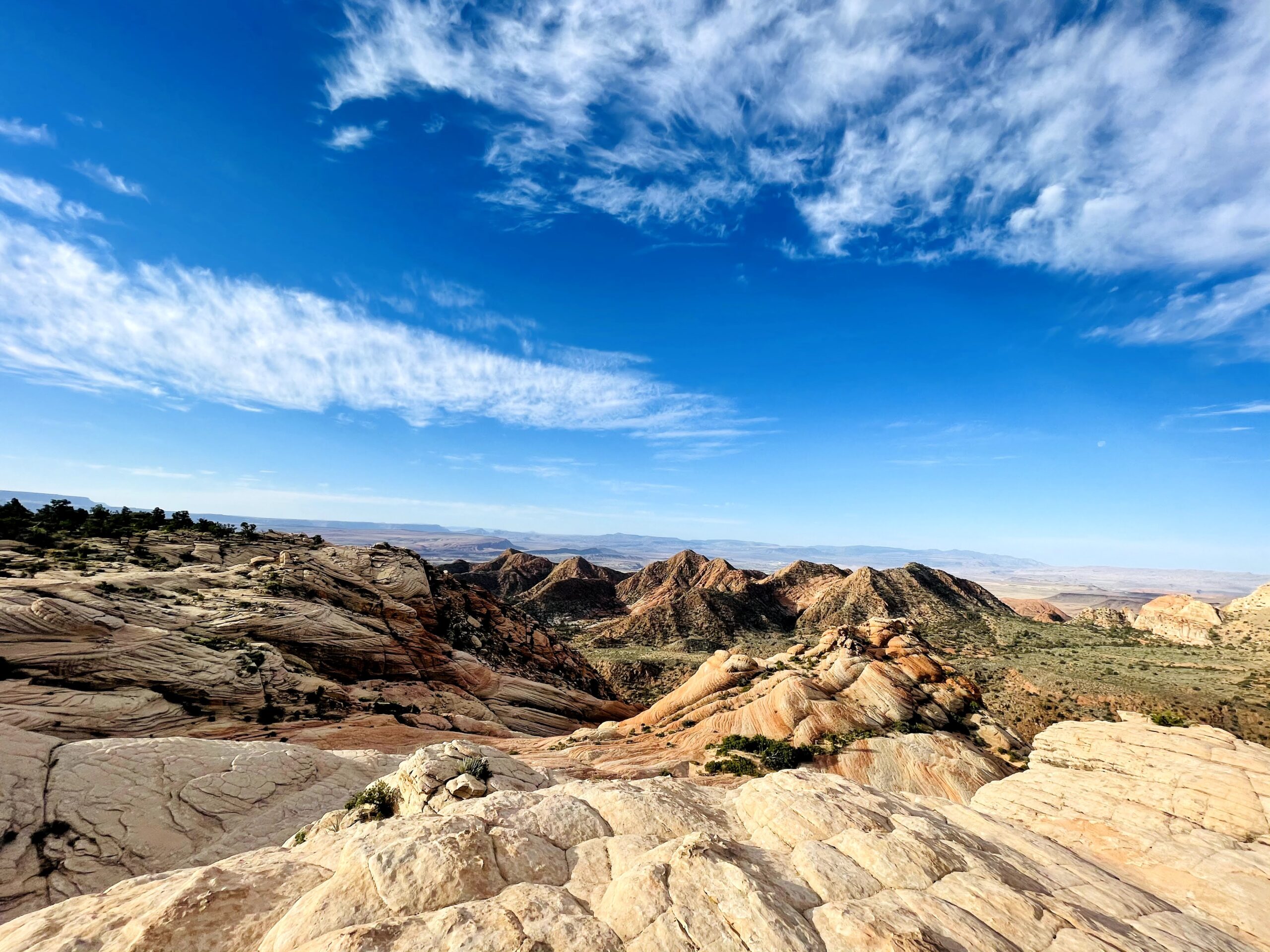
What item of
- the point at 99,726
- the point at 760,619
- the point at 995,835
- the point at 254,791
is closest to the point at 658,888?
the point at 995,835

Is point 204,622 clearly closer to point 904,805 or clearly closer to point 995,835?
point 904,805

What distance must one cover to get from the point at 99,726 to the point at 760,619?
112 metres

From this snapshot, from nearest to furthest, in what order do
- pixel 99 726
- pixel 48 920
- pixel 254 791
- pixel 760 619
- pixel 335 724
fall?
1. pixel 48 920
2. pixel 254 791
3. pixel 99 726
4. pixel 335 724
5. pixel 760 619

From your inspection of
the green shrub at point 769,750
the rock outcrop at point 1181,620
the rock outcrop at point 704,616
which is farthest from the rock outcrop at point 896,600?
the green shrub at point 769,750

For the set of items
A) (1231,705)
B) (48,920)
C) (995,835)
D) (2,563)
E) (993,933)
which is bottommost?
(1231,705)

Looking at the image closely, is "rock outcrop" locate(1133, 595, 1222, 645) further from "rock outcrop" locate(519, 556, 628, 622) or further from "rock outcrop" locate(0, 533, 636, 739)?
"rock outcrop" locate(519, 556, 628, 622)

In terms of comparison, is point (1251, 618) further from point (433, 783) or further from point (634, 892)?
point (433, 783)

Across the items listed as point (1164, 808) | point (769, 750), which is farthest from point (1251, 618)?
point (1164, 808)

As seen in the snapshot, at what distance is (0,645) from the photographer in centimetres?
2105

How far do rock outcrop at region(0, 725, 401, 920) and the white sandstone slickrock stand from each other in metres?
4.96

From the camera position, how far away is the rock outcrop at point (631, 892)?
725 centimetres

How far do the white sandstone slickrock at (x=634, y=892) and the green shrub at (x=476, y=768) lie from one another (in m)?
2.41

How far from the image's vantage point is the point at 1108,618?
10888cm

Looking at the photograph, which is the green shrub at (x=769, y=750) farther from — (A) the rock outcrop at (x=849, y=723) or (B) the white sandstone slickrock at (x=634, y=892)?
(B) the white sandstone slickrock at (x=634, y=892)
